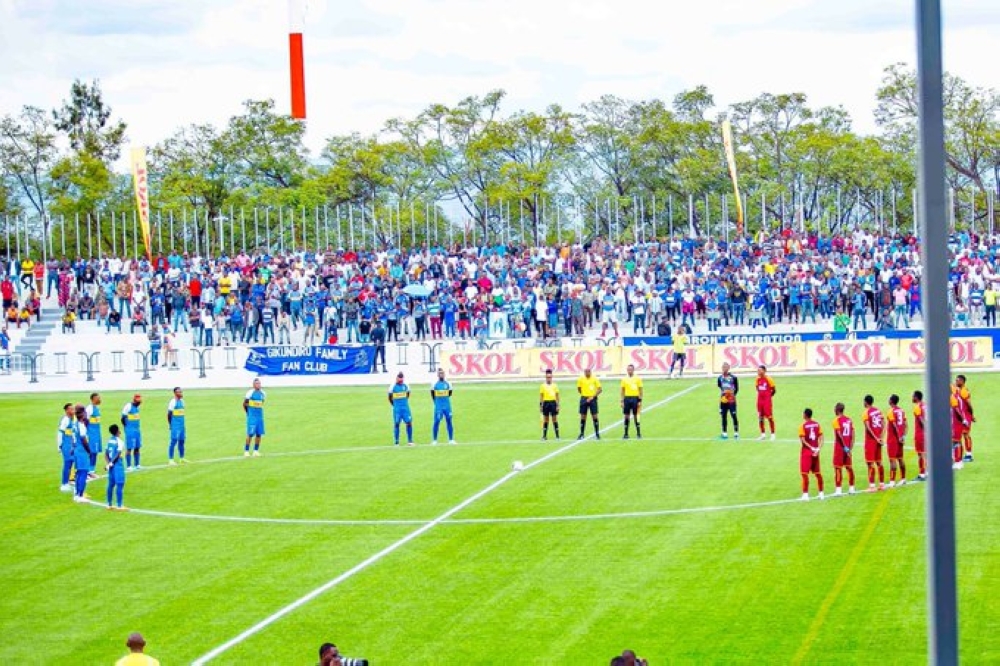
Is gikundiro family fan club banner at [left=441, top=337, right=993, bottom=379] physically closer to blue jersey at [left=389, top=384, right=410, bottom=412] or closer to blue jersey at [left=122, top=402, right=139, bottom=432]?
blue jersey at [left=389, top=384, right=410, bottom=412]

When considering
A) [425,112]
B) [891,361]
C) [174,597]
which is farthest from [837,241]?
[174,597]

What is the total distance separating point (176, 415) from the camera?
34.6 metres

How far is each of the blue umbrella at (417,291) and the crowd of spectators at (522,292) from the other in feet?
0.26

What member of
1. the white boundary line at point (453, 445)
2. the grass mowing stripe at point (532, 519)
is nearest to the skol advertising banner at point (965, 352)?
the white boundary line at point (453, 445)

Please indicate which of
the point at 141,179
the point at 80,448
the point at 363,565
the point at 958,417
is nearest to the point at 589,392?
the point at 958,417

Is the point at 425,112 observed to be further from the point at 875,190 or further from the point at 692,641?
the point at 692,641

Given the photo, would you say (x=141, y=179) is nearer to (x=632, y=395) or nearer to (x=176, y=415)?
(x=176, y=415)

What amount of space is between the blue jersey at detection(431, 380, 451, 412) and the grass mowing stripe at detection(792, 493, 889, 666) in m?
12.1

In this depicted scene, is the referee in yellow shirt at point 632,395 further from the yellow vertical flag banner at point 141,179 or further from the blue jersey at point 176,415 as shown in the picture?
the yellow vertical flag banner at point 141,179

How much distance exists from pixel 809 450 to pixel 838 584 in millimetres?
6266

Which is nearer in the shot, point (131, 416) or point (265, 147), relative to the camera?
point (131, 416)

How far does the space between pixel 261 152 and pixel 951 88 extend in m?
40.3

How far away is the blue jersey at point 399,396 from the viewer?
3631cm

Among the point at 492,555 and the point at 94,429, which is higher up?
the point at 94,429
